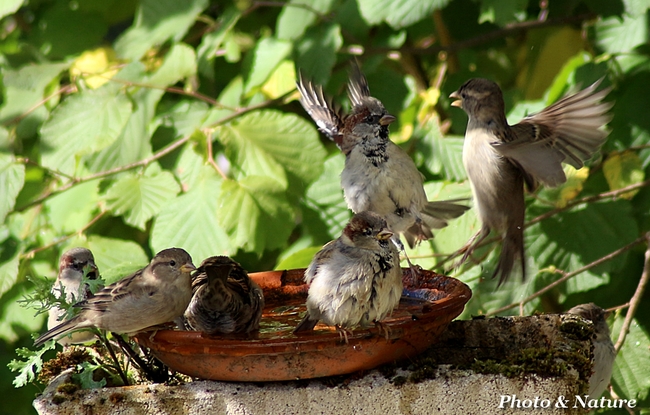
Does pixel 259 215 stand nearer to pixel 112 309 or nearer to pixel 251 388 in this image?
pixel 112 309

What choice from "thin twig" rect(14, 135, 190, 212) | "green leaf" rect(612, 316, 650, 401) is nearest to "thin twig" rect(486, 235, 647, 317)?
"green leaf" rect(612, 316, 650, 401)

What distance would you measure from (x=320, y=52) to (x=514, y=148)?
1551 mm

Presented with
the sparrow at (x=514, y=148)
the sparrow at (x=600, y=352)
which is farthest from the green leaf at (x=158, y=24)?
the sparrow at (x=600, y=352)

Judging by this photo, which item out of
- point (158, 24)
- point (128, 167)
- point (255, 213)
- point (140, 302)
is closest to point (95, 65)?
point (158, 24)

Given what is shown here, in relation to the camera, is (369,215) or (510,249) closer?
(369,215)

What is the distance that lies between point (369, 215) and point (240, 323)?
577 mm

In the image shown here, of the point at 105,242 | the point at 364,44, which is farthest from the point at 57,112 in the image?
the point at 364,44

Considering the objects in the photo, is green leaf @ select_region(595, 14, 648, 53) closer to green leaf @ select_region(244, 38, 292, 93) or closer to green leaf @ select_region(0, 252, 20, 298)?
green leaf @ select_region(244, 38, 292, 93)

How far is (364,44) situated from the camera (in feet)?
16.0

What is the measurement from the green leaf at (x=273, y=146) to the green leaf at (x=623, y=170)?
1.53 metres

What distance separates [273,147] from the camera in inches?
162

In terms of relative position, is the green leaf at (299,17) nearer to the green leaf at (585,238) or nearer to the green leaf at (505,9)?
the green leaf at (505,9)

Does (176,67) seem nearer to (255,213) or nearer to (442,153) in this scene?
(255,213)

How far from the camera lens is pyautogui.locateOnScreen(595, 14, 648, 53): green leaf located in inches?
172
